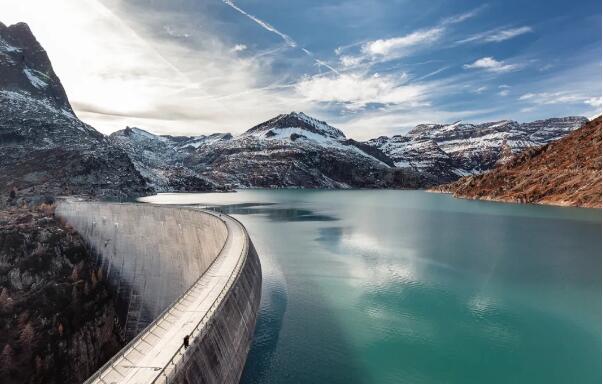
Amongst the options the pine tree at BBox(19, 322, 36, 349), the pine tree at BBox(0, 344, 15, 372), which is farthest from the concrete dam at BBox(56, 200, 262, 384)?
the pine tree at BBox(0, 344, 15, 372)

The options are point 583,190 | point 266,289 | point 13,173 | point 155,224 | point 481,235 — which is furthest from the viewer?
point 13,173

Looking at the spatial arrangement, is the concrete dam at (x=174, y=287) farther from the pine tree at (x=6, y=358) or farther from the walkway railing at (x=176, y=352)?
the pine tree at (x=6, y=358)

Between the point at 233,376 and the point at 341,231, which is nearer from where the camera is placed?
the point at 233,376

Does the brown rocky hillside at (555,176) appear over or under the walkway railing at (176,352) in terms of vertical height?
over

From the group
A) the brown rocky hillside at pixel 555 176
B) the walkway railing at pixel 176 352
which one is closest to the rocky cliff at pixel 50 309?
the walkway railing at pixel 176 352

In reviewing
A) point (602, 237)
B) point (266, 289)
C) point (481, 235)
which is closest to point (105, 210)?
point (266, 289)

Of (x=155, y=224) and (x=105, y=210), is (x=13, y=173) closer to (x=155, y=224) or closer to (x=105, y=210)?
(x=105, y=210)

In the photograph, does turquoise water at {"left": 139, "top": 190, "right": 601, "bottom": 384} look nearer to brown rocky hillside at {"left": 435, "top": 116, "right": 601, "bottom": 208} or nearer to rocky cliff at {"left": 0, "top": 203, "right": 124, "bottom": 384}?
rocky cliff at {"left": 0, "top": 203, "right": 124, "bottom": 384}

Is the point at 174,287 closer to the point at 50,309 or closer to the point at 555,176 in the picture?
the point at 50,309
